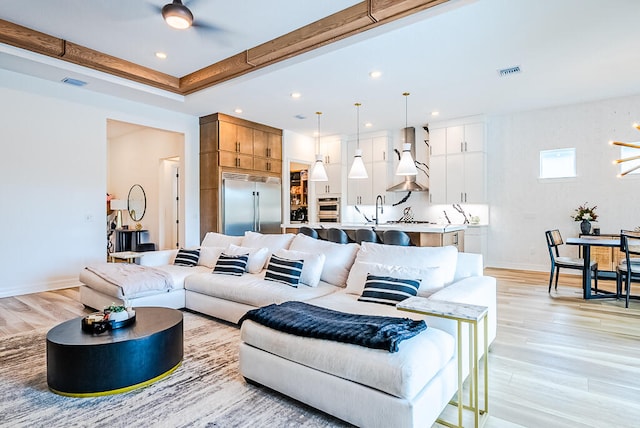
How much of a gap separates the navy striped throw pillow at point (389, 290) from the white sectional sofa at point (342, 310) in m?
0.06

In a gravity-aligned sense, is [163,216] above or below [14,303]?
above

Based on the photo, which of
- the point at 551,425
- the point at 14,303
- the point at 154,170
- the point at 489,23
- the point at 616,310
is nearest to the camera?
the point at 551,425

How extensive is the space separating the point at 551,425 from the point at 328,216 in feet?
22.7

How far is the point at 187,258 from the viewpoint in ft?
15.1

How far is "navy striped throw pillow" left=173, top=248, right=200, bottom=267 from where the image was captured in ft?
15.0

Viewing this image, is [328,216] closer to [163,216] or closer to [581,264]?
[163,216]

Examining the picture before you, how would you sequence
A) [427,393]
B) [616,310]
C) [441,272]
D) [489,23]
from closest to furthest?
[427,393]
[441,272]
[489,23]
[616,310]

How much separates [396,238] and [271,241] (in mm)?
1662

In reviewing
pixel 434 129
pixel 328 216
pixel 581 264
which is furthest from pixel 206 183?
pixel 581 264

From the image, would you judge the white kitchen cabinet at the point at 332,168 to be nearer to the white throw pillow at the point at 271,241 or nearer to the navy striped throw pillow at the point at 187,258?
the white throw pillow at the point at 271,241

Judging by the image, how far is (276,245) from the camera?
4.23 m

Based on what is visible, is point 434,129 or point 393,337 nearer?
point 393,337

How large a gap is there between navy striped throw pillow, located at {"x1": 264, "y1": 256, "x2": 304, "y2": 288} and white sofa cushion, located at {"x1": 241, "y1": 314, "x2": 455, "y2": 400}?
1.20 metres

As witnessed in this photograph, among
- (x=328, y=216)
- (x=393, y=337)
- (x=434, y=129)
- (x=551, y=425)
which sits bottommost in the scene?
(x=551, y=425)
